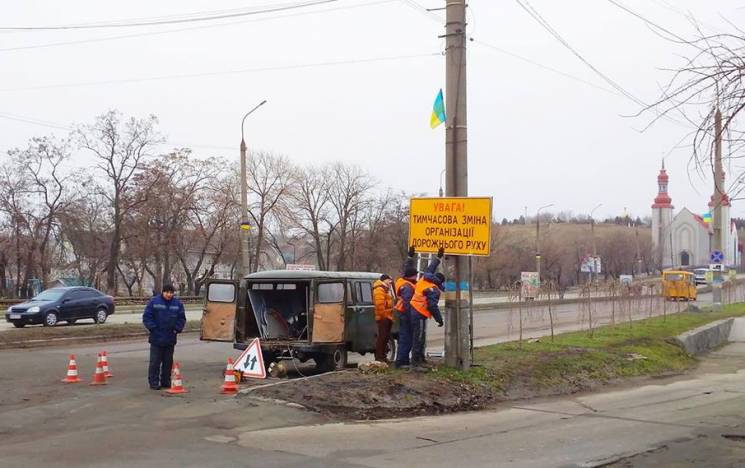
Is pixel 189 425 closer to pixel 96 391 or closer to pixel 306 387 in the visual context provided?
pixel 306 387

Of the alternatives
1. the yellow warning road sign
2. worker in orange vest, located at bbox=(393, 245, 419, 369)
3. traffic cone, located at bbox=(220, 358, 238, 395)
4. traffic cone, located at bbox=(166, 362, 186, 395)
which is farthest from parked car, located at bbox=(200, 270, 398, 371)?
traffic cone, located at bbox=(166, 362, 186, 395)

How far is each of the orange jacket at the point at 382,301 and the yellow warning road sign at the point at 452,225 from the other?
1.26 metres

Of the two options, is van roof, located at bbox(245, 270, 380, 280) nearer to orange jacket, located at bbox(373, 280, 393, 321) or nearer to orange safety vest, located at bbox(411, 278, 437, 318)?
orange jacket, located at bbox(373, 280, 393, 321)

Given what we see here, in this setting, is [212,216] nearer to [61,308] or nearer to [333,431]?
[61,308]

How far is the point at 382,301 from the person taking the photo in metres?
13.6

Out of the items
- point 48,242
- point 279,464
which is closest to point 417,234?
point 279,464

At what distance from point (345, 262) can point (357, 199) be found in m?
6.39

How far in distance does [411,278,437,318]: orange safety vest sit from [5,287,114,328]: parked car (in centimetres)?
1884

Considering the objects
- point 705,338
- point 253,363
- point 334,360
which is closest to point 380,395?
point 253,363

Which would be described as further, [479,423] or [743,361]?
[743,361]

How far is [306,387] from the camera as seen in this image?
10.8 m

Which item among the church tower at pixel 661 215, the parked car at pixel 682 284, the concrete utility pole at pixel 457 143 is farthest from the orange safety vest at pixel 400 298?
the church tower at pixel 661 215

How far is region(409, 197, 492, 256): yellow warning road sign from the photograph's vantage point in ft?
39.5

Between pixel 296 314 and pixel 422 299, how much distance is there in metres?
A: 4.46
